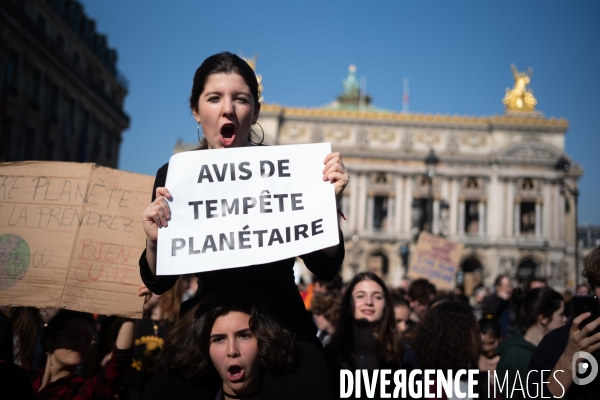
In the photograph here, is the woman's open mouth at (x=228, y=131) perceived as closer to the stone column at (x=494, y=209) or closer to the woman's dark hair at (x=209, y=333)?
the woman's dark hair at (x=209, y=333)

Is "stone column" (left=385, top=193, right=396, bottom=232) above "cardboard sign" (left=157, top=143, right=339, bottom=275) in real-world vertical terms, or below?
above

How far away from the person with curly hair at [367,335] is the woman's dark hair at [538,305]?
1.33 meters

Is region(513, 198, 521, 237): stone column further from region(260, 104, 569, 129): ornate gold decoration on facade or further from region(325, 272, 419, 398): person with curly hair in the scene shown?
region(325, 272, 419, 398): person with curly hair

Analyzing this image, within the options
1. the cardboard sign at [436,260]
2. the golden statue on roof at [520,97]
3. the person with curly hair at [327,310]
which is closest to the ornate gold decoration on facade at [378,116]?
the golden statue on roof at [520,97]

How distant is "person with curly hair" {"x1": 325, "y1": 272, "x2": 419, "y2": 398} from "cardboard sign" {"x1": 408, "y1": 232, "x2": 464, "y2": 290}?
8.84 meters

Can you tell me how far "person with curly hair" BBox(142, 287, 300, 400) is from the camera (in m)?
2.21

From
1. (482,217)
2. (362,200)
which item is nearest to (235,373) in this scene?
(362,200)

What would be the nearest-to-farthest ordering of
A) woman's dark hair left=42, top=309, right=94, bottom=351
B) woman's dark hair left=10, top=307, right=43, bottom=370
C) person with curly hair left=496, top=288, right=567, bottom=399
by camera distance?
woman's dark hair left=42, top=309, right=94, bottom=351 → woman's dark hair left=10, top=307, right=43, bottom=370 → person with curly hair left=496, top=288, right=567, bottom=399

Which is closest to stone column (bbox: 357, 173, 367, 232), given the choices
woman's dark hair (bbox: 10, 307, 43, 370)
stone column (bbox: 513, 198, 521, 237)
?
stone column (bbox: 513, 198, 521, 237)

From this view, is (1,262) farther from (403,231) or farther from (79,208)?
(403,231)

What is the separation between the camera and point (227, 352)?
2.23 metres

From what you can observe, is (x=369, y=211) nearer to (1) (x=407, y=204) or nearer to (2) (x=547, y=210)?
(1) (x=407, y=204)

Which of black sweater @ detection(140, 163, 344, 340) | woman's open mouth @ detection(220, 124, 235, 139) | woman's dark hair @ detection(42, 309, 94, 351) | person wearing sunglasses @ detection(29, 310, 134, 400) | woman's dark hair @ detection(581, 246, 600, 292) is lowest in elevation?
person wearing sunglasses @ detection(29, 310, 134, 400)

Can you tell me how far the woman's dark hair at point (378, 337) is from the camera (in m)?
3.92
